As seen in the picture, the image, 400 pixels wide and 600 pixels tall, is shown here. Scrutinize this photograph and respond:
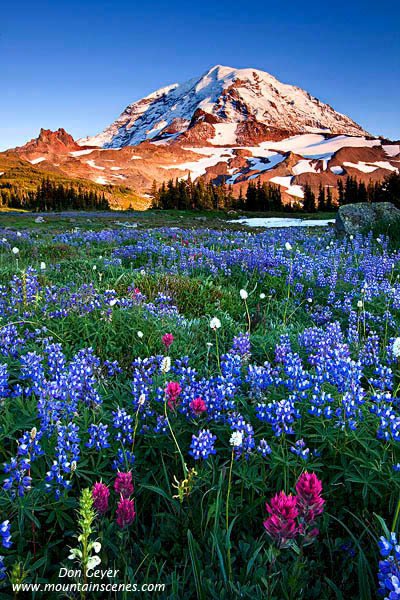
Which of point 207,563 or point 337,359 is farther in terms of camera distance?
point 337,359

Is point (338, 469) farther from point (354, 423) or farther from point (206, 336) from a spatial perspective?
point (206, 336)

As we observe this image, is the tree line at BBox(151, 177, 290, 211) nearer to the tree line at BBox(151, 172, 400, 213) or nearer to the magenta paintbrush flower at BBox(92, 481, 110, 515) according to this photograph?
the tree line at BBox(151, 172, 400, 213)

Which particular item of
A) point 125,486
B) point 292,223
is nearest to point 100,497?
point 125,486

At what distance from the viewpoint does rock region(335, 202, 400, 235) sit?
1750cm

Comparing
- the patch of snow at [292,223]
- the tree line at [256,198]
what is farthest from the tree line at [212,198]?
the patch of snow at [292,223]

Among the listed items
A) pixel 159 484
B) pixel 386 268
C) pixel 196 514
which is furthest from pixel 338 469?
pixel 386 268

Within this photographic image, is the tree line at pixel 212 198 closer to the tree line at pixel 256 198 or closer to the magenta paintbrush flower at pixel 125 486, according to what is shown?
the tree line at pixel 256 198

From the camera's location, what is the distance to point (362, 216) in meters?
→ 18.0

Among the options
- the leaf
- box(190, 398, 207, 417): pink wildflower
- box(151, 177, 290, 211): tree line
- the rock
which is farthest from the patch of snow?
box(151, 177, 290, 211): tree line

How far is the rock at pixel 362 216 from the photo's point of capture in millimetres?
17500

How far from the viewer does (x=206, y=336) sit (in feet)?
16.0

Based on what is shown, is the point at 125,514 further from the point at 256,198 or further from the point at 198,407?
the point at 256,198

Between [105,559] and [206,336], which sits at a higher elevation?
[206,336]

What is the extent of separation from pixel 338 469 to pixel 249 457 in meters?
0.66
